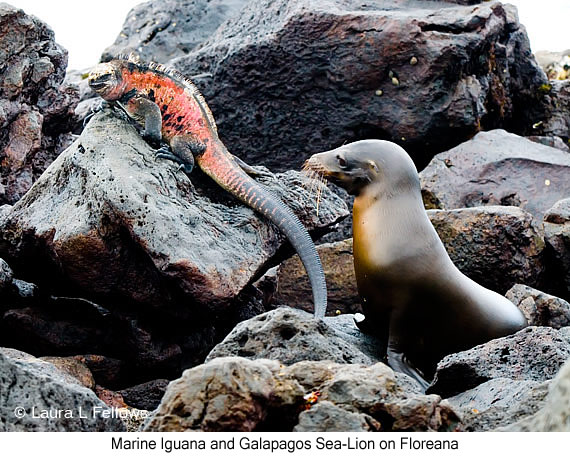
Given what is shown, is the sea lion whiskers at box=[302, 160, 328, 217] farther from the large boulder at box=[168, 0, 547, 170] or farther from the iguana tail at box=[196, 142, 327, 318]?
the large boulder at box=[168, 0, 547, 170]

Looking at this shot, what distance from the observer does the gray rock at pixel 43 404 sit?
3.25 metres

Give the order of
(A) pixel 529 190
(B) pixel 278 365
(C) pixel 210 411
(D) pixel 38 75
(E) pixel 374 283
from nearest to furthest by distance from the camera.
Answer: (C) pixel 210 411, (B) pixel 278 365, (E) pixel 374 283, (D) pixel 38 75, (A) pixel 529 190

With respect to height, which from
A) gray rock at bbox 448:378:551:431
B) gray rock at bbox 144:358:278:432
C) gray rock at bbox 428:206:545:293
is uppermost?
gray rock at bbox 144:358:278:432

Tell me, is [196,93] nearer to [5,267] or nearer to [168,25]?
[5,267]

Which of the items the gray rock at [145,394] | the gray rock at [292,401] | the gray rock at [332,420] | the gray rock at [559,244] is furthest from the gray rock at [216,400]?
the gray rock at [559,244]

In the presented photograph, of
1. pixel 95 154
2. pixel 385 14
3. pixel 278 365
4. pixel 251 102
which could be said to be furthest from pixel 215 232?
pixel 385 14

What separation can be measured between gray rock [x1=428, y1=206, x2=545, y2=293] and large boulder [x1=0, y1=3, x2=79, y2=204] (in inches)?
150

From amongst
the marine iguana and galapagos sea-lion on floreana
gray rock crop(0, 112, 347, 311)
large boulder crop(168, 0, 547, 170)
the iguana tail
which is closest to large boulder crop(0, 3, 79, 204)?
gray rock crop(0, 112, 347, 311)

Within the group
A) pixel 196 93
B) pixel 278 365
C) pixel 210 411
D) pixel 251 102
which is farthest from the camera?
pixel 251 102

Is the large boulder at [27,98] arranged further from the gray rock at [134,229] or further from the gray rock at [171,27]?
the gray rock at [171,27]

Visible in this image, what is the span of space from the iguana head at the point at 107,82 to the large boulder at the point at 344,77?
2591 millimetres

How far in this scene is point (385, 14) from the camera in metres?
9.23

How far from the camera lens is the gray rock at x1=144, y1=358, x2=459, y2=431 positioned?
2.82 metres

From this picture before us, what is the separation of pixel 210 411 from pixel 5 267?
11.4 feet
